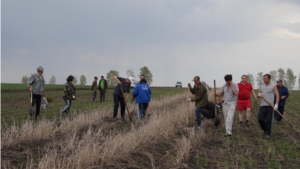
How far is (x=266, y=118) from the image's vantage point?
1060 cm

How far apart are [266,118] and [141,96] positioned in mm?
4298

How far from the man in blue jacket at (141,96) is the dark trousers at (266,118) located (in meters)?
3.97

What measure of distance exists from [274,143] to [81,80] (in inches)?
4777

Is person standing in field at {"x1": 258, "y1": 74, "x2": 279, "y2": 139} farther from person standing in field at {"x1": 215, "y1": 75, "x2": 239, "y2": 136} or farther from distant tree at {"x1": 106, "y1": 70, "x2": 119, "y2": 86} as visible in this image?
distant tree at {"x1": 106, "y1": 70, "x2": 119, "y2": 86}

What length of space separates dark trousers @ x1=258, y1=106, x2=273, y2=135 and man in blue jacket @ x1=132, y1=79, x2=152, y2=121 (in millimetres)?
3967

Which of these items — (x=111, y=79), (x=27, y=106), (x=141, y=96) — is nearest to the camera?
(x=141, y=96)

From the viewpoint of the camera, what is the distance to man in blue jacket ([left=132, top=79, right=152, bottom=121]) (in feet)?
40.8

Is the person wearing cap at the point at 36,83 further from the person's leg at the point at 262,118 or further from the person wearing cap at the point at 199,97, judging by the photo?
the person's leg at the point at 262,118

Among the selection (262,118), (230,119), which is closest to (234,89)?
(230,119)

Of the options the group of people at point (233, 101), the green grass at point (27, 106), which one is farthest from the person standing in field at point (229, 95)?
the green grass at point (27, 106)

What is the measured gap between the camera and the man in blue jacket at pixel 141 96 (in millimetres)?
12438

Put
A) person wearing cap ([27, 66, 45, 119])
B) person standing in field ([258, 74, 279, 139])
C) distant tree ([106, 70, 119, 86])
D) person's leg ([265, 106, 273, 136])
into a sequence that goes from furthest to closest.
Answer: distant tree ([106, 70, 119, 86])
person wearing cap ([27, 66, 45, 119])
person standing in field ([258, 74, 279, 139])
person's leg ([265, 106, 273, 136])

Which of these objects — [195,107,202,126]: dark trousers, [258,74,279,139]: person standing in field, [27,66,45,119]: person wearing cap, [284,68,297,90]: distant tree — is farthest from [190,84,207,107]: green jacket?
[284,68,297,90]: distant tree

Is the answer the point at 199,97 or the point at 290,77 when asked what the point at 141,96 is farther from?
the point at 290,77
